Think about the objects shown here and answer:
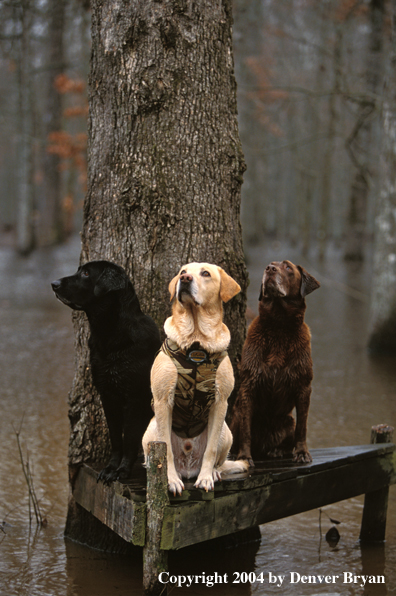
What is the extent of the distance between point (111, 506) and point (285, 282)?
1.76 metres

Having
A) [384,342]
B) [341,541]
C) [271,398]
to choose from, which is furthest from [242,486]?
[384,342]

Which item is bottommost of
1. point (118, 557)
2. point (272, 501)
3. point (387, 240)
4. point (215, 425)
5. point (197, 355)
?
point (118, 557)

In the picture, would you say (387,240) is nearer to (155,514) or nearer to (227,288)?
(227,288)

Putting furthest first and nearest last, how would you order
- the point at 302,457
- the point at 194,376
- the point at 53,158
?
1. the point at 53,158
2. the point at 302,457
3. the point at 194,376

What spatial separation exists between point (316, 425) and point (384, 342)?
12.6 ft

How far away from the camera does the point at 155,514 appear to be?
328cm

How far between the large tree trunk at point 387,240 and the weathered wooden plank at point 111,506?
23.8 ft

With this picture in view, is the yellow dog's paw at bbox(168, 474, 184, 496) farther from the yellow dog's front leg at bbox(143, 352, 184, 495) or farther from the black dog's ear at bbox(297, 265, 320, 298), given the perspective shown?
the black dog's ear at bbox(297, 265, 320, 298)

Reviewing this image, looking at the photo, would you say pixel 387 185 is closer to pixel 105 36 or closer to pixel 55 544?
pixel 105 36

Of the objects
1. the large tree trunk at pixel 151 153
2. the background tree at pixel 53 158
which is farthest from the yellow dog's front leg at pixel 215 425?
the background tree at pixel 53 158

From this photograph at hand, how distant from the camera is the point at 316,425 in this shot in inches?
278

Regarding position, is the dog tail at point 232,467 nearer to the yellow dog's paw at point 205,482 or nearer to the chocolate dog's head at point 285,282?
the yellow dog's paw at point 205,482

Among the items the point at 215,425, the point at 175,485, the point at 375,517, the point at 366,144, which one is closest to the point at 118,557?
the point at 175,485

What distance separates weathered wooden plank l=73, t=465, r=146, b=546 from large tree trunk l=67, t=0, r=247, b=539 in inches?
9.1
